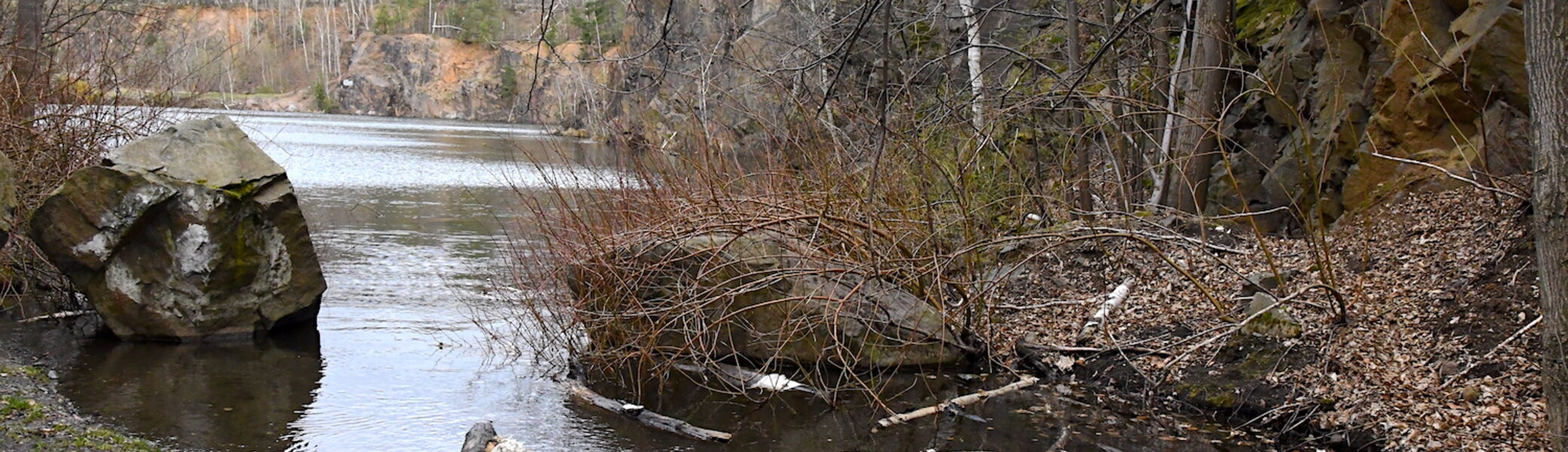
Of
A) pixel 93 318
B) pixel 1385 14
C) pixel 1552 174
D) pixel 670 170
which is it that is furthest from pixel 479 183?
pixel 1552 174

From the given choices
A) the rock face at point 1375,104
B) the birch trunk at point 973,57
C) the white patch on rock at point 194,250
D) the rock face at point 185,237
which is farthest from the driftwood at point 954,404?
the white patch on rock at point 194,250

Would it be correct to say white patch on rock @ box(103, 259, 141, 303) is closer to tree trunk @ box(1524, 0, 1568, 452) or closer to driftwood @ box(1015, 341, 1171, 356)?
driftwood @ box(1015, 341, 1171, 356)

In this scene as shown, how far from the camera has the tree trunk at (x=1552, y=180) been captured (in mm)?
5070

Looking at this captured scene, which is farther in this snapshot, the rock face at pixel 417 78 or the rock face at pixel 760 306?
the rock face at pixel 417 78

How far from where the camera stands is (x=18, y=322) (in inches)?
409

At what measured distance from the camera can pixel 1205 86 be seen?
430 inches

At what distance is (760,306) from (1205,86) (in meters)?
5.11

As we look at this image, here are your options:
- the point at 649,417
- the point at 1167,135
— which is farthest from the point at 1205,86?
the point at 649,417

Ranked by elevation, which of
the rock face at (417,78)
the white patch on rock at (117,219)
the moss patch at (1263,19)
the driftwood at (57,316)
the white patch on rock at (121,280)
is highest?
the moss patch at (1263,19)

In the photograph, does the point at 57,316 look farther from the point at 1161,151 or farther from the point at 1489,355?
the point at 1489,355

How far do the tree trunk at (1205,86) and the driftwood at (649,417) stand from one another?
4953 millimetres

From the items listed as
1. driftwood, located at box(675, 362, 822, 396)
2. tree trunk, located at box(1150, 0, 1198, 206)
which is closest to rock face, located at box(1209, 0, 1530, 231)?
tree trunk, located at box(1150, 0, 1198, 206)

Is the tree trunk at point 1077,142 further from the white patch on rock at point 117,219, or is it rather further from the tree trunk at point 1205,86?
the white patch on rock at point 117,219

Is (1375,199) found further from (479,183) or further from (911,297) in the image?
(479,183)
